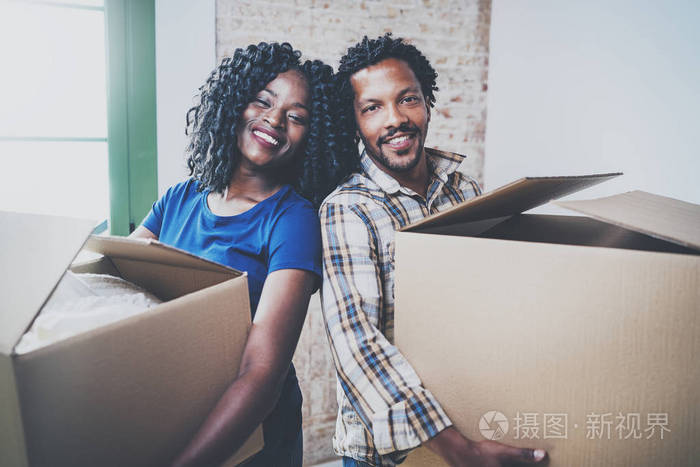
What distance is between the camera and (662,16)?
1380 millimetres

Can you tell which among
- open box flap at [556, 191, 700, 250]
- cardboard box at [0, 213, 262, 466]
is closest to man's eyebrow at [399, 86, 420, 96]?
open box flap at [556, 191, 700, 250]

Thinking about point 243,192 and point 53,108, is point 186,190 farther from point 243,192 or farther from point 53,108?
point 53,108

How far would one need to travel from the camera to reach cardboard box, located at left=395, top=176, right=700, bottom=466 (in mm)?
538

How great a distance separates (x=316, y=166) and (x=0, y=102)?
3.87 ft

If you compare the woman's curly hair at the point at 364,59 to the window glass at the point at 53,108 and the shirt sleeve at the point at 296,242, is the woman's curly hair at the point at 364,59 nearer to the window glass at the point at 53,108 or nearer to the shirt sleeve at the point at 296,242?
the shirt sleeve at the point at 296,242

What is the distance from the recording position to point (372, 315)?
0.85 metres

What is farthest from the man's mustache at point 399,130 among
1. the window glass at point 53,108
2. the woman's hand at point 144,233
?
the window glass at point 53,108

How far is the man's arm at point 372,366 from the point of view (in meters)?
0.66

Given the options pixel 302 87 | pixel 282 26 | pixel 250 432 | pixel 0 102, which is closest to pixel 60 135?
pixel 0 102

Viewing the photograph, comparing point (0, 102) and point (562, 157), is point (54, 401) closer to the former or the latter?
point (0, 102)

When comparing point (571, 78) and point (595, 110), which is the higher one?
point (571, 78)

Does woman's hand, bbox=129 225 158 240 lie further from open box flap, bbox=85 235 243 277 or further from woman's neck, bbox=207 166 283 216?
open box flap, bbox=85 235 243 277

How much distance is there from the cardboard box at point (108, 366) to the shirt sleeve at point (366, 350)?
20 centimetres

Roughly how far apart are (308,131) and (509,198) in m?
0.54
